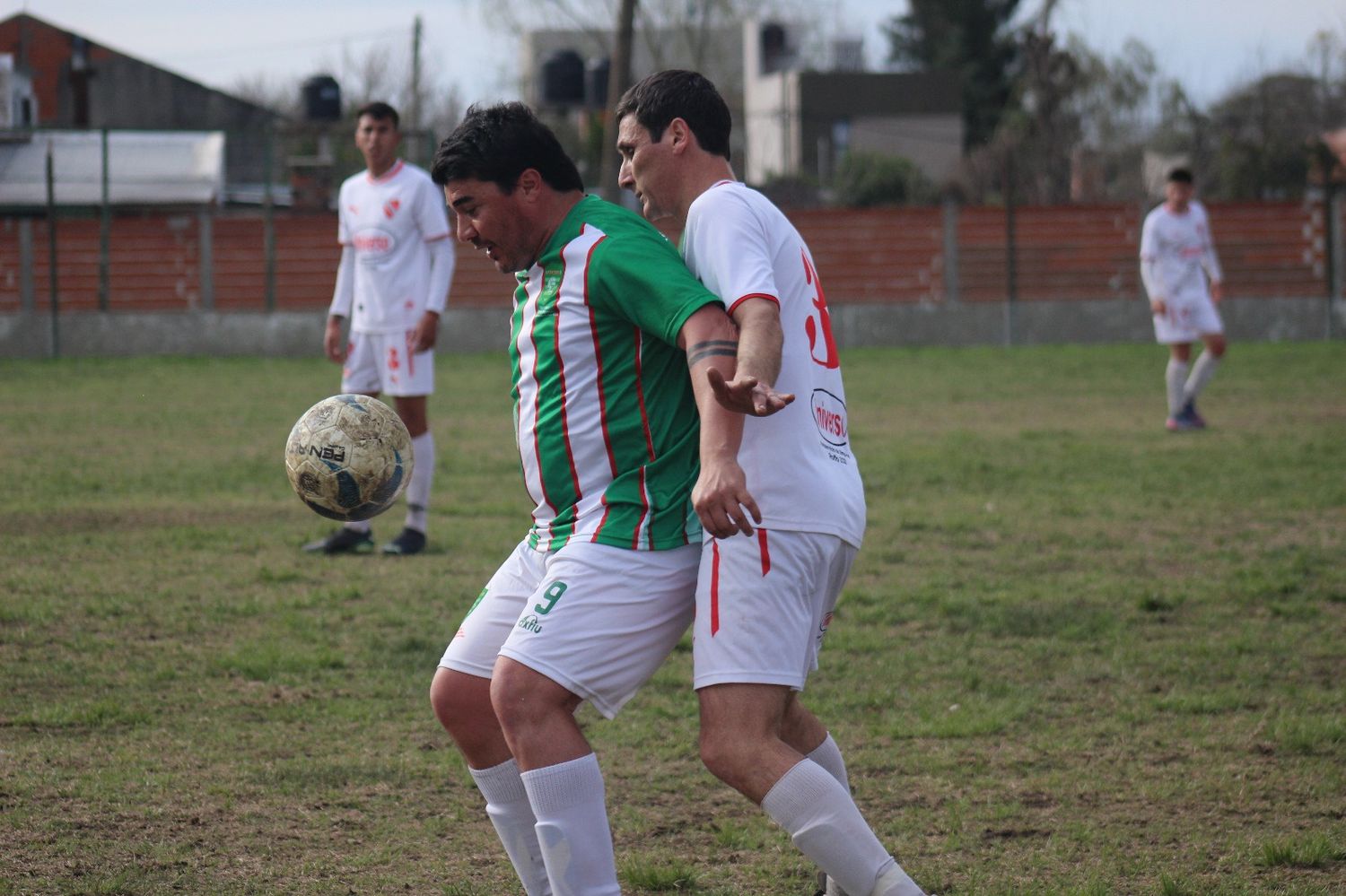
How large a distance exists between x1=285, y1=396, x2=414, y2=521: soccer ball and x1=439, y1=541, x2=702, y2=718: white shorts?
2.31 ft

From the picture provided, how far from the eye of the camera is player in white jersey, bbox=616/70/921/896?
2.87 m

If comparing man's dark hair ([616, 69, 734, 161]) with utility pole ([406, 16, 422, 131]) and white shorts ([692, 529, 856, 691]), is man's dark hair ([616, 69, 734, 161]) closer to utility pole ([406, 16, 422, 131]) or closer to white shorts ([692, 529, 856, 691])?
white shorts ([692, 529, 856, 691])

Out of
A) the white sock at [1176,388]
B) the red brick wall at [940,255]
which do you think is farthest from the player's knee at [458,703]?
the red brick wall at [940,255]

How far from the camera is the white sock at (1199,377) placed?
517 inches

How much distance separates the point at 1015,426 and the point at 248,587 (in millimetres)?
8279

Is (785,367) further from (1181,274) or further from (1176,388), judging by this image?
(1181,274)

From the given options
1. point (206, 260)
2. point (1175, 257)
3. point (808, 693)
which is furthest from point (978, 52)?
point (808, 693)

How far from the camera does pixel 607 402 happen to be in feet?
10.2

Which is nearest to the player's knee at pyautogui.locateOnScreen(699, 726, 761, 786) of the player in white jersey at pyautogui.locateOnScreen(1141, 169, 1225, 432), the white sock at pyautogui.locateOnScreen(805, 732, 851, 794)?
the white sock at pyautogui.locateOnScreen(805, 732, 851, 794)

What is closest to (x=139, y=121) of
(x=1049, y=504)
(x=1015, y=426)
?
(x=1015, y=426)

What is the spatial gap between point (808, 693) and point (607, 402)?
2.57 meters

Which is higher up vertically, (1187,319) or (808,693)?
(1187,319)

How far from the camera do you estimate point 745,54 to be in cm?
6425

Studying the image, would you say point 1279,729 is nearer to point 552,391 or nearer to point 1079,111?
point 552,391
